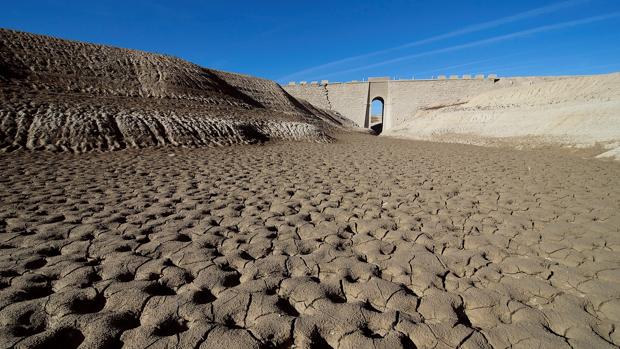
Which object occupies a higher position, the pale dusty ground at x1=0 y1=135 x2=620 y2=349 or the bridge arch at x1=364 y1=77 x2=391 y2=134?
the bridge arch at x1=364 y1=77 x2=391 y2=134

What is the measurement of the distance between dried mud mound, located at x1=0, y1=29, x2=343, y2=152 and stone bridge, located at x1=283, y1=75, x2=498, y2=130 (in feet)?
82.0

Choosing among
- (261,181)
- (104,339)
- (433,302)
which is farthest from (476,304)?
(261,181)

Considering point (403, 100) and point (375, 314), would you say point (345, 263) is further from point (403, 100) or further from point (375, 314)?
point (403, 100)

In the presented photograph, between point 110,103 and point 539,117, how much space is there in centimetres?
2128

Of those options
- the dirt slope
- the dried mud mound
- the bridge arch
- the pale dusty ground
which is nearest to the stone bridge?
the bridge arch

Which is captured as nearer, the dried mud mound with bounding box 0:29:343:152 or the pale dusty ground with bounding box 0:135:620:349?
the pale dusty ground with bounding box 0:135:620:349

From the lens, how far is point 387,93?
4159 centimetres

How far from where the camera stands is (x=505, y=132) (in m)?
16.3

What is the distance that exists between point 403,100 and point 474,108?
2031 centimetres

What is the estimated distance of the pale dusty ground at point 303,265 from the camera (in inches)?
73.8

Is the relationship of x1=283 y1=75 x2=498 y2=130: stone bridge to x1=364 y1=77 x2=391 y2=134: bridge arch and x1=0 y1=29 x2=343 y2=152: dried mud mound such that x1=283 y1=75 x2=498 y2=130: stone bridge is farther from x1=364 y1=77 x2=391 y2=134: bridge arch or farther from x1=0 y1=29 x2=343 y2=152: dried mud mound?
x1=0 y1=29 x2=343 y2=152: dried mud mound

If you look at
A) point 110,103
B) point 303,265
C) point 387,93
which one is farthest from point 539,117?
point 387,93

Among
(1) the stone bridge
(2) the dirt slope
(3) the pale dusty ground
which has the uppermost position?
(1) the stone bridge

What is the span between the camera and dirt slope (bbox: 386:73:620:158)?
12297mm
